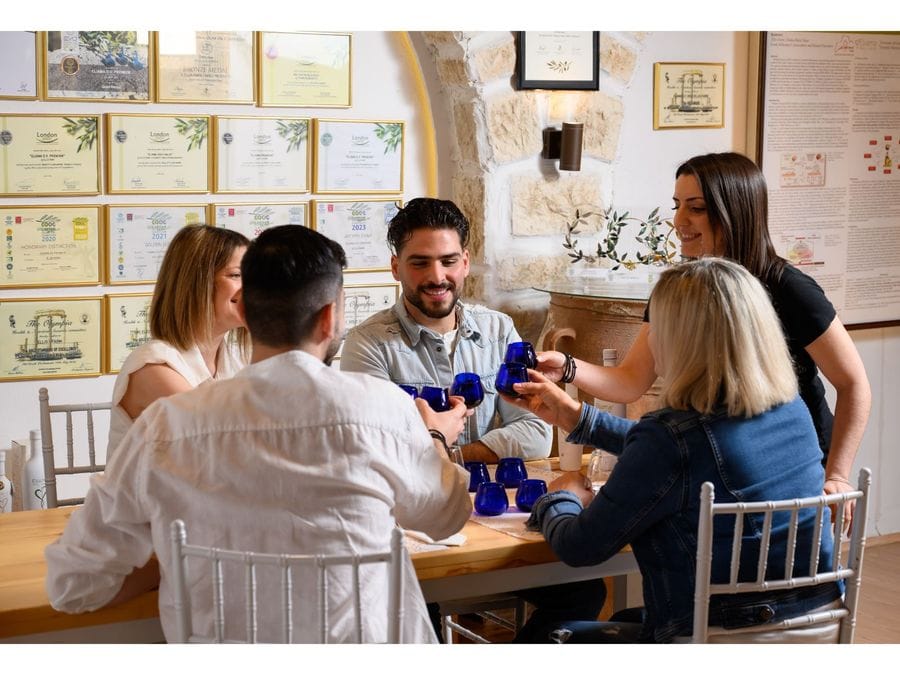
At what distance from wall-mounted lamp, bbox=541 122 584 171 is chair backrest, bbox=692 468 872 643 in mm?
2157

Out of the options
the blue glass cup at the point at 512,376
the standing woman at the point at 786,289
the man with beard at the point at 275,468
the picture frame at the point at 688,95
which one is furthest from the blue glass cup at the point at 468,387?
the picture frame at the point at 688,95

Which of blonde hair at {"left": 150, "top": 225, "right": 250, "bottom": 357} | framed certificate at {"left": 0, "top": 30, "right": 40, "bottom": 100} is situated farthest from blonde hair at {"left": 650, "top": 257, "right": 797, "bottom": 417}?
framed certificate at {"left": 0, "top": 30, "right": 40, "bottom": 100}

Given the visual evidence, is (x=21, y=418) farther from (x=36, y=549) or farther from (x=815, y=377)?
(x=815, y=377)

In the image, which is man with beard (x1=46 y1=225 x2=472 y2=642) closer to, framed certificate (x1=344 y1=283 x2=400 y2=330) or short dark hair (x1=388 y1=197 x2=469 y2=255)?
short dark hair (x1=388 y1=197 x2=469 y2=255)

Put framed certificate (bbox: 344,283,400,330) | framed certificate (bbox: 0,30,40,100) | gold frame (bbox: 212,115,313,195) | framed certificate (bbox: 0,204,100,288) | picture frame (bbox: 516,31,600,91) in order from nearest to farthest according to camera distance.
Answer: framed certificate (bbox: 0,30,40,100)
framed certificate (bbox: 0,204,100,288)
gold frame (bbox: 212,115,313,195)
picture frame (bbox: 516,31,600,91)
framed certificate (bbox: 344,283,400,330)

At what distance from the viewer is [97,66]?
3.52 m

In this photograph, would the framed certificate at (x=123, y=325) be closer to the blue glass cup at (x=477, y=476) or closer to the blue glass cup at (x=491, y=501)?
the blue glass cup at (x=477, y=476)

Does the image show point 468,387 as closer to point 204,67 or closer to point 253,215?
point 253,215

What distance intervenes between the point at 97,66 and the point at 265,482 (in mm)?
2329

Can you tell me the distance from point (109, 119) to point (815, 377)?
7.51 feet

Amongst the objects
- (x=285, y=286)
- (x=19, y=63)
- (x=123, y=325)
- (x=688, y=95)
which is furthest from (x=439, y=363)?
(x=688, y=95)

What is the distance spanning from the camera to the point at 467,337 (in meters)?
2.93

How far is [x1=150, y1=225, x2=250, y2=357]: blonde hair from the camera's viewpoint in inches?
99.0
